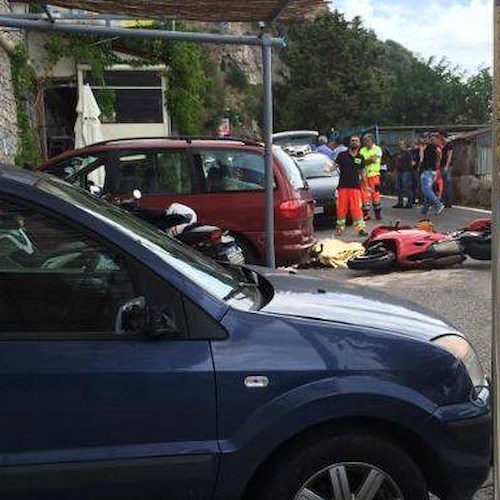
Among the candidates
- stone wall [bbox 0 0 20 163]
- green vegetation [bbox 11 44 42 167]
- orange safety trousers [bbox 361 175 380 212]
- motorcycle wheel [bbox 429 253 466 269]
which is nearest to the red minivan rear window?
motorcycle wheel [bbox 429 253 466 269]

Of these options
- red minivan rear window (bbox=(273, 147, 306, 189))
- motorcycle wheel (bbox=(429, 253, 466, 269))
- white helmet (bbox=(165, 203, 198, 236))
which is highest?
red minivan rear window (bbox=(273, 147, 306, 189))

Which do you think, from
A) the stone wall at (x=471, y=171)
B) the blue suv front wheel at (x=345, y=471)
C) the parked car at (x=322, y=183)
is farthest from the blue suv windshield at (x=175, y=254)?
the stone wall at (x=471, y=171)

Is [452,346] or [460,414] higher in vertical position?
[452,346]

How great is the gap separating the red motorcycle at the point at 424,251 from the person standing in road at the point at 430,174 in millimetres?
6551

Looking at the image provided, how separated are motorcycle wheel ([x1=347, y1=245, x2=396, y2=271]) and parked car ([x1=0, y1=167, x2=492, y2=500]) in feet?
21.0

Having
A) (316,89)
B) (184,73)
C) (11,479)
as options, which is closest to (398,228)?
(11,479)

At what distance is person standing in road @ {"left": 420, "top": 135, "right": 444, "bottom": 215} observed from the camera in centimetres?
1625

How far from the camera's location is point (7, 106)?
14.9m

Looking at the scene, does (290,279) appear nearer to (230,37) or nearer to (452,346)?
(452,346)

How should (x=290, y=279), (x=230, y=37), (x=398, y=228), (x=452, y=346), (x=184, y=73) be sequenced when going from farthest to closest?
1. (x=184, y=73)
2. (x=398, y=228)
3. (x=230, y=37)
4. (x=290, y=279)
5. (x=452, y=346)

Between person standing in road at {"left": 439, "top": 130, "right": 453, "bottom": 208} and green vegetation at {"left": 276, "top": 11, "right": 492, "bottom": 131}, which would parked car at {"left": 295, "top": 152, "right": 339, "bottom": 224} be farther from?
green vegetation at {"left": 276, "top": 11, "right": 492, "bottom": 131}

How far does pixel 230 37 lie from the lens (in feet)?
22.7

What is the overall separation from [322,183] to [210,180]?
657cm

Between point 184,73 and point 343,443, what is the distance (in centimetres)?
1748
